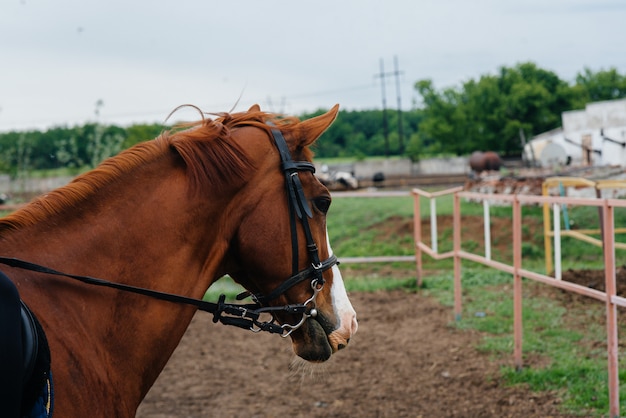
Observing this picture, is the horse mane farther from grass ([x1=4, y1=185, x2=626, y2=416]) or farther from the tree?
the tree

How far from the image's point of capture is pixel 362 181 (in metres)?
33.6

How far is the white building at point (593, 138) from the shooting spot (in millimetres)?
22516

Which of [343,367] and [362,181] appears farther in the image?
[362,181]

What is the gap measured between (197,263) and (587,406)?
3.51m

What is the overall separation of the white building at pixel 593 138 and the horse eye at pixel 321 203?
755 inches

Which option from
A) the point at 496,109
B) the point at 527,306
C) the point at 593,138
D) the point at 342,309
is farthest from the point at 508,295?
the point at 496,109

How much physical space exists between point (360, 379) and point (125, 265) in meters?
4.00

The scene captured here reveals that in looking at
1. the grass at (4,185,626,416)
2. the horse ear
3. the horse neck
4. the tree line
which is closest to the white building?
the grass at (4,185,626,416)

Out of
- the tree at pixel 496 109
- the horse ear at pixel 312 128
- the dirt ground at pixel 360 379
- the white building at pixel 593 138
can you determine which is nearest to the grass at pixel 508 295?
the dirt ground at pixel 360 379

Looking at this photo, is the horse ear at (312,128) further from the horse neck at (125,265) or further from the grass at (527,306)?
the grass at (527,306)

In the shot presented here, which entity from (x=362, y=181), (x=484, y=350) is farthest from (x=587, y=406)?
(x=362, y=181)

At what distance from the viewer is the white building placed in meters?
22.5

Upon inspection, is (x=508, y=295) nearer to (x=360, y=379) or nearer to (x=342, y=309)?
(x=360, y=379)

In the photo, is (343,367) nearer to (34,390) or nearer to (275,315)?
(275,315)
